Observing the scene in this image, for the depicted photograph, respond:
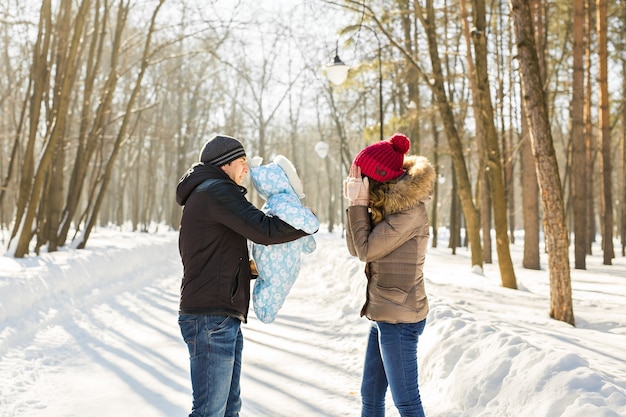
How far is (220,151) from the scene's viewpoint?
2809 mm

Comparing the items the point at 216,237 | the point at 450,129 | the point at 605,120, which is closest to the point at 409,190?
the point at 216,237

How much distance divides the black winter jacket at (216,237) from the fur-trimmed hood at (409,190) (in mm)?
616

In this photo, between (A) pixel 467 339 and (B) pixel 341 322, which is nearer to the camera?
(A) pixel 467 339

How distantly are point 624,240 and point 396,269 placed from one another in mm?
20076

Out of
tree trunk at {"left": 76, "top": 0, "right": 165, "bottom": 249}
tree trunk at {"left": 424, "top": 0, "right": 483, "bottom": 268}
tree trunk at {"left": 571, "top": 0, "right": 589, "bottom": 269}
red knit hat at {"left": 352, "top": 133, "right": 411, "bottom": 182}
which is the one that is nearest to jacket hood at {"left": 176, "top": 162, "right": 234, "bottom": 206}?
red knit hat at {"left": 352, "top": 133, "right": 411, "bottom": 182}

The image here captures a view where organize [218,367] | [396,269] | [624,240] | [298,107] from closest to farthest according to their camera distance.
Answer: [218,367] → [396,269] → [624,240] → [298,107]

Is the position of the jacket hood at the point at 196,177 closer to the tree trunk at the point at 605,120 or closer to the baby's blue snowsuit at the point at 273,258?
the baby's blue snowsuit at the point at 273,258

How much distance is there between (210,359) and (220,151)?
1.09 meters

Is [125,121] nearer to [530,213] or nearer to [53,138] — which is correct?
[53,138]

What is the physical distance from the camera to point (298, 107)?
3797 centimetres

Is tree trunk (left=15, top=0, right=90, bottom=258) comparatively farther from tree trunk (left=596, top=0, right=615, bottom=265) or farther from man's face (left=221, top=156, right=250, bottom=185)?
tree trunk (left=596, top=0, right=615, bottom=265)

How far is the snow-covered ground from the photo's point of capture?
3.73 m

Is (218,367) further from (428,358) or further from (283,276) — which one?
(428,358)

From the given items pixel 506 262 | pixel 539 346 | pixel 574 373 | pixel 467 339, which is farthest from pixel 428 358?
pixel 506 262
